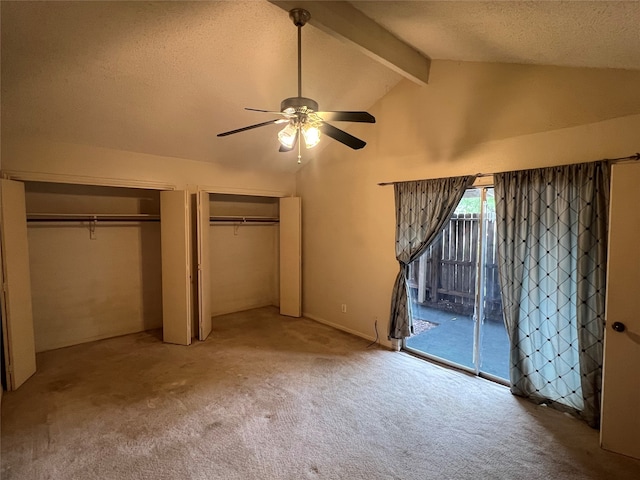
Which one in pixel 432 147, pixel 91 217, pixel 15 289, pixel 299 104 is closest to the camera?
pixel 299 104

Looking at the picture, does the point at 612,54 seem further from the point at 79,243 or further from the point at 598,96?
the point at 79,243

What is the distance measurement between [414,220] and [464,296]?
1762mm

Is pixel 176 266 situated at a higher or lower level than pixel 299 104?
lower

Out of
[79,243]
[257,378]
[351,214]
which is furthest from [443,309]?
[79,243]

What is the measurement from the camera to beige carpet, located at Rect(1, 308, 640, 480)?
6.47 ft

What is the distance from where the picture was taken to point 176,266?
3852 mm

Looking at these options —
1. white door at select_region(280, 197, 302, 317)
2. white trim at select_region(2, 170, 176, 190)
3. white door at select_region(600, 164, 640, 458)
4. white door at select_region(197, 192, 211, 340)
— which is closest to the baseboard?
white door at select_region(280, 197, 302, 317)

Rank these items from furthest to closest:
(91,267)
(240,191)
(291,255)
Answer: (291,255) < (240,191) < (91,267)

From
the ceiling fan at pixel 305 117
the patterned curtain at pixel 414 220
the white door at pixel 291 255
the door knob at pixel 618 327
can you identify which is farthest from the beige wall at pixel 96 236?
the door knob at pixel 618 327

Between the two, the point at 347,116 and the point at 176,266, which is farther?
the point at 176,266

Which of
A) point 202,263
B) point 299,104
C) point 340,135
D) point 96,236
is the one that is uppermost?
point 299,104

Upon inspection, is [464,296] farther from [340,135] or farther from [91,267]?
[91,267]

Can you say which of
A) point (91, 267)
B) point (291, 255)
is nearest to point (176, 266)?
point (91, 267)

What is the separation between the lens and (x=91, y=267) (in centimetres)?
395
